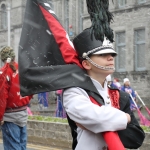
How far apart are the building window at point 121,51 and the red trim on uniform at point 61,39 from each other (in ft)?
75.6

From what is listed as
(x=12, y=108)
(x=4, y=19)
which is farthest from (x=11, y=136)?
(x=4, y=19)

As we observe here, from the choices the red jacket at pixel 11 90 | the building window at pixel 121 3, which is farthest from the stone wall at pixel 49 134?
the building window at pixel 121 3

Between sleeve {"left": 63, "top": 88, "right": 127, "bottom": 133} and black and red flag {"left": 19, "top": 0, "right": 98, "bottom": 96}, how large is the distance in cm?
14

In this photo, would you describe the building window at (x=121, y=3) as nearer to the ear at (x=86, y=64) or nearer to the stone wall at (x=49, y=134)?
the stone wall at (x=49, y=134)

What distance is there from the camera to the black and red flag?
3.36m

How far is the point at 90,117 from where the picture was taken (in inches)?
125

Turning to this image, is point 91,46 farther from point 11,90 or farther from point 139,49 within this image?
point 139,49

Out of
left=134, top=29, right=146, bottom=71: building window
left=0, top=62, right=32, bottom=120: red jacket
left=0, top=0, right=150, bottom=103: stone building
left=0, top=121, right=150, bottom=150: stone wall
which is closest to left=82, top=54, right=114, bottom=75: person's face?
left=0, top=62, right=32, bottom=120: red jacket

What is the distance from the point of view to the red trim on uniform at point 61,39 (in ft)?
11.4

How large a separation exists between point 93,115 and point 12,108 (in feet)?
11.9

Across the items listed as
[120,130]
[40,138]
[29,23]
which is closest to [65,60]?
[29,23]

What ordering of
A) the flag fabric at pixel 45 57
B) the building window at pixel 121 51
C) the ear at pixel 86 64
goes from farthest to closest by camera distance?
the building window at pixel 121 51
the ear at pixel 86 64
the flag fabric at pixel 45 57

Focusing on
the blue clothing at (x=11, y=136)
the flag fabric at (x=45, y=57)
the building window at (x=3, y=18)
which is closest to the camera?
the flag fabric at (x=45, y=57)

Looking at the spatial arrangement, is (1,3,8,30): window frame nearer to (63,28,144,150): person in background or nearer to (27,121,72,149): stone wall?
(27,121,72,149): stone wall
